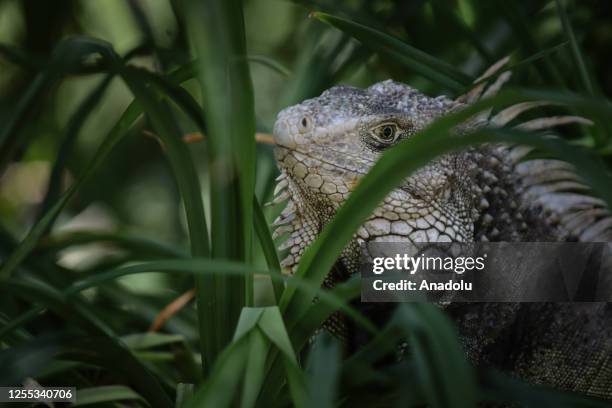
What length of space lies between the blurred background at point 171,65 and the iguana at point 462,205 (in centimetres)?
21

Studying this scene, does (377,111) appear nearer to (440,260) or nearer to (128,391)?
(440,260)

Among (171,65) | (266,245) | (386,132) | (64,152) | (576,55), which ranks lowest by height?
(266,245)

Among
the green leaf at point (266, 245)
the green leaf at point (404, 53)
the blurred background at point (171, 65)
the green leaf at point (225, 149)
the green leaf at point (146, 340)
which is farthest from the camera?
the blurred background at point (171, 65)

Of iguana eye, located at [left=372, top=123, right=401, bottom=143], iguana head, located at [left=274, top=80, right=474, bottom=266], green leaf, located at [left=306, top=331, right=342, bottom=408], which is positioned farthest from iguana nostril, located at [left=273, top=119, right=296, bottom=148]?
green leaf, located at [left=306, top=331, right=342, bottom=408]

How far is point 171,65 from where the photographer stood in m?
2.36

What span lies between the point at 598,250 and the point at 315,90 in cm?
69

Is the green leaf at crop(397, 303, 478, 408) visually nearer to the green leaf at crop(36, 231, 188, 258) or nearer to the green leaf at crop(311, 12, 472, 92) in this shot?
the green leaf at crop(36, 231, 188, 258)

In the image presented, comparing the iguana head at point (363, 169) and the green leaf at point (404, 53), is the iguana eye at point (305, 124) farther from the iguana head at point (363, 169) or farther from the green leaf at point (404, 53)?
the green leaf at point (404, 53)

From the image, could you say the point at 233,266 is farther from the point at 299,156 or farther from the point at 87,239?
the point at 299,156

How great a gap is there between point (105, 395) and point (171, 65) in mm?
1408

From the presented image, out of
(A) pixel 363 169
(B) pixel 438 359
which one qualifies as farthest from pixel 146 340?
(B) pixel 438 359

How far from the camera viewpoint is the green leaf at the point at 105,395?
1143mm

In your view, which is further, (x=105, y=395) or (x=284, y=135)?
(x=284, y=135)

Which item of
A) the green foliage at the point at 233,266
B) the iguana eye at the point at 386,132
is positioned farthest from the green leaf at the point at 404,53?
the iguana eye at the point at 386,132
